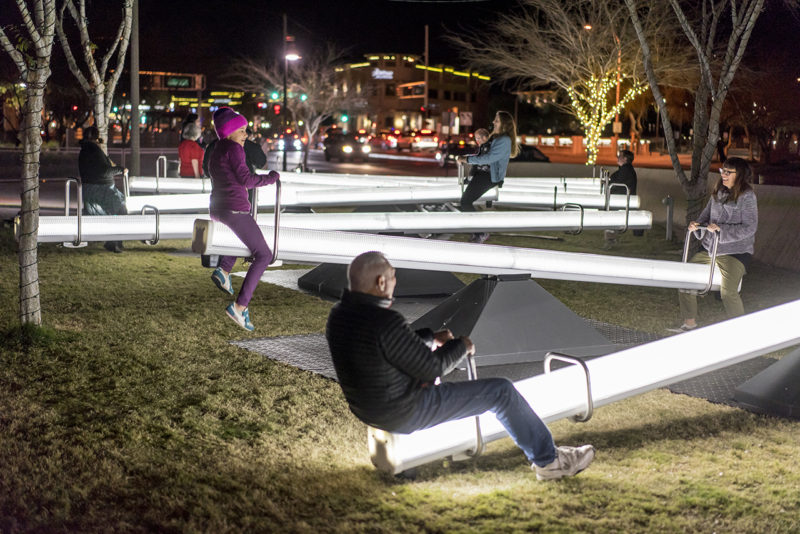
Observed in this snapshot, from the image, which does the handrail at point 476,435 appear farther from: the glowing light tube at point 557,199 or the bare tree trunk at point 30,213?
the glowing light tube at point 557,199

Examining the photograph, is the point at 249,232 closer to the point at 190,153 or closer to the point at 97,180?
the point at 97,180

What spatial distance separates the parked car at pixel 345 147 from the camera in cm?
5344

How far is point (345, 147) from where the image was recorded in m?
53.4

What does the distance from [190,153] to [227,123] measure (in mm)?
8701

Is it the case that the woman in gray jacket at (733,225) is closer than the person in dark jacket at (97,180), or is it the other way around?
the woman in gray jacket at (733,225)

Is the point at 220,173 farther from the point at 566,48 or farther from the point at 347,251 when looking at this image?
the point at 566,48

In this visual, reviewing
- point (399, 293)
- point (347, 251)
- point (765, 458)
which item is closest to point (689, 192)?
point (399, 293)

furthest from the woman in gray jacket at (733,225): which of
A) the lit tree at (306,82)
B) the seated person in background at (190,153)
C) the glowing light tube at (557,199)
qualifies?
the lit tree at (306,82)

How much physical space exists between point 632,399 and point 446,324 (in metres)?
2.16

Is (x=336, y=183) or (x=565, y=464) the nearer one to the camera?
(x=565, y=464)

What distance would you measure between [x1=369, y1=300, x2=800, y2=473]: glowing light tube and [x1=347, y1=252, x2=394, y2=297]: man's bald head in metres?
0.83

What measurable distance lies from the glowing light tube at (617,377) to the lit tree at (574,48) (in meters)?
30.2

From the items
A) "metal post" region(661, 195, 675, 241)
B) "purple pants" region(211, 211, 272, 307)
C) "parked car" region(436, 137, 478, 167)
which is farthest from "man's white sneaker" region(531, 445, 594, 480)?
"parked car" region(436, 137, 478, 167)

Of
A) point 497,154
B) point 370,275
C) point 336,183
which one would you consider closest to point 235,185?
point 370,275
